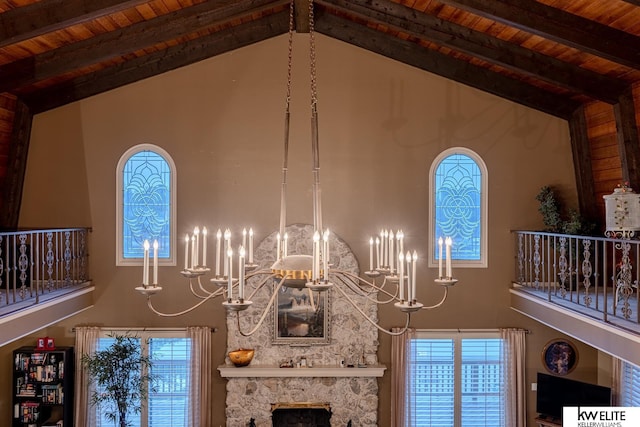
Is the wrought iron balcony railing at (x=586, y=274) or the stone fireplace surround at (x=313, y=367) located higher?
the wrought iron balcony railing at (x=586, y=274)

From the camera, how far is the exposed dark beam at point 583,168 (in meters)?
8.48

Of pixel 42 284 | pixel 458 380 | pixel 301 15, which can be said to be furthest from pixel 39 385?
pixel 301 15

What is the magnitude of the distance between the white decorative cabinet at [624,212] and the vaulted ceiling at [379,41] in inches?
19.9

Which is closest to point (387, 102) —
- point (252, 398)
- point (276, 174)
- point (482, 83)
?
point (482, 83)

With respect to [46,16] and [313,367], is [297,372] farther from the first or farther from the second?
[46,16]

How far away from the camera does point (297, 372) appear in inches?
337

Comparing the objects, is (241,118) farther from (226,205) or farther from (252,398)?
(252,398)

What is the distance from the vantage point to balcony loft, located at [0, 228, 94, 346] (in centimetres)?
653

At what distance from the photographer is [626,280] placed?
582 centimetres

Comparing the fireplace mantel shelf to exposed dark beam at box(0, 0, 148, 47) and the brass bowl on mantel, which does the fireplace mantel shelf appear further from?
exposed dark beam at box(0, 0, 148, 47)

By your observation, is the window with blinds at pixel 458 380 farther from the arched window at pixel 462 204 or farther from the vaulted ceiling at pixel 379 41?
the vaulted ceiling at pixel 379 41

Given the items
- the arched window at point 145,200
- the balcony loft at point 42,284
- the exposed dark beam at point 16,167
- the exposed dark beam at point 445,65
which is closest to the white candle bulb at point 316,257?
the balcony loft at point 42,284

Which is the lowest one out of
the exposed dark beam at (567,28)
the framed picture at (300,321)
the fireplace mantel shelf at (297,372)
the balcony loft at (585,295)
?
the fireplace mantel shelf at (297,372)

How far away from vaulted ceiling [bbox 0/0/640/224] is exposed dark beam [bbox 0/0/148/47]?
0.01 metres
